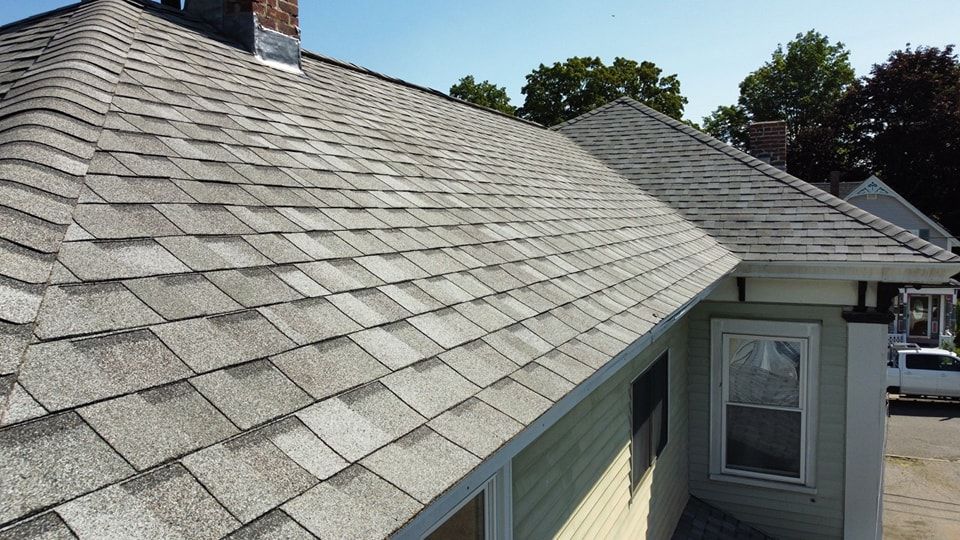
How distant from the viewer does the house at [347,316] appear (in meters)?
1.49

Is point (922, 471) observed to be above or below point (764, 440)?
below

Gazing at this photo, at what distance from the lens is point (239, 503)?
55.0 inches

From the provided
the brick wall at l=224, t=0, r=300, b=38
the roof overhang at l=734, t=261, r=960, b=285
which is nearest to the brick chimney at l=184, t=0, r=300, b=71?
the brick wall at l=224, t=0, r=300, b=38

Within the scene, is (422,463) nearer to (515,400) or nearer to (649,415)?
(515,400)

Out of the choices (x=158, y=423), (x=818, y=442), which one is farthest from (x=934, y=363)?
(x=158, y=423)

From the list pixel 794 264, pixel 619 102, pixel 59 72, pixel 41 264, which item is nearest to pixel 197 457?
pixel 41 264

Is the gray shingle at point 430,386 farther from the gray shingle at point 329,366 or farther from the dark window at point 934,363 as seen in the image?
the dark window at point 934,363

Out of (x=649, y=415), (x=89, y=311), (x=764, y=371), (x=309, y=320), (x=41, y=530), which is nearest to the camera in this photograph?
(x=41, y=530)

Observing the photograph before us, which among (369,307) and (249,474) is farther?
(369,307)

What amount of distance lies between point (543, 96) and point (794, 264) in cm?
3417

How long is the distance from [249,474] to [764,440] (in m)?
8.63

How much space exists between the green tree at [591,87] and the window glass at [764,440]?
106 ft

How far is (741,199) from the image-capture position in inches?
389

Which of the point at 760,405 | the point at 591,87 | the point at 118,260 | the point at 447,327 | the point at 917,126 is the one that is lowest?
the point at 760,405
